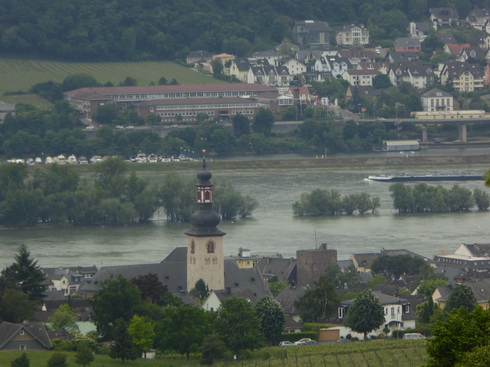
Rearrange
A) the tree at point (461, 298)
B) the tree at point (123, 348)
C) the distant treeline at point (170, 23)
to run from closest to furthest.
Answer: the tree at point (123, 348), the tree at point (461, 298), the distant treeline at point (170, 23)

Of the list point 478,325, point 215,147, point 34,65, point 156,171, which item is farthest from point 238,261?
point 34,65

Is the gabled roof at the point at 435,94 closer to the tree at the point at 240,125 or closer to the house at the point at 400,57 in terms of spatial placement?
the house at the point at 400,57

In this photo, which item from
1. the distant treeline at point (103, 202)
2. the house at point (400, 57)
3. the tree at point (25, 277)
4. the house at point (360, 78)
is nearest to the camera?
the tree at point (25, 277)

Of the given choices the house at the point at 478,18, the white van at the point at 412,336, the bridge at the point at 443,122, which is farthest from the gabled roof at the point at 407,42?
the white van at the point at 412,336

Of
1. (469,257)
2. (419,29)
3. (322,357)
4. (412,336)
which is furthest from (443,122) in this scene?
(322,357)

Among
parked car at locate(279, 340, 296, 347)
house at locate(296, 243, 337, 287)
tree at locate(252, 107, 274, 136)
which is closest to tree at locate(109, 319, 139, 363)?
parked car at locate(279, 340, 296, 347)

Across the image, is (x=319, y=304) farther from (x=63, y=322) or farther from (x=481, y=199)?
(x=481, y=199)

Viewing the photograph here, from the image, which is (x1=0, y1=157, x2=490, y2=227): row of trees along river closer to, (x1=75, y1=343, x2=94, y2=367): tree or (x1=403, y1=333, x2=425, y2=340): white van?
(x1=403, y1=333, x2=425, y2=340): white van
